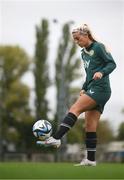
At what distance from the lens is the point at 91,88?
9.95 meters

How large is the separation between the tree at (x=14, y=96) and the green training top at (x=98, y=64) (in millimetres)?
51880

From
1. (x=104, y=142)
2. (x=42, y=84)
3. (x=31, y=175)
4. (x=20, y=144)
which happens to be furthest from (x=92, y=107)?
(x=104, y=142)

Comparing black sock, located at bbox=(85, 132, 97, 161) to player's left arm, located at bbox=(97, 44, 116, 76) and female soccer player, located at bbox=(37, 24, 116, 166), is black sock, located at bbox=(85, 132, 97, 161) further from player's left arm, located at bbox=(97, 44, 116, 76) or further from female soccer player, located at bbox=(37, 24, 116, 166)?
player's left arm, located at bbox=(97, 44, 116, 76)

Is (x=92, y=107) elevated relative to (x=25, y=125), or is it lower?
lower

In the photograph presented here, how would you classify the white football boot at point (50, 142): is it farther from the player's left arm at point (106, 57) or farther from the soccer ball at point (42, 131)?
the player's left arm at point (106, 57)

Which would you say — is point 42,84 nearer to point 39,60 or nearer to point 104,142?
point 39,60

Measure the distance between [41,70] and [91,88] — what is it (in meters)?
→ 52.9

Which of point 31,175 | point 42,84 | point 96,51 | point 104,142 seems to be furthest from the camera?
point 104,142

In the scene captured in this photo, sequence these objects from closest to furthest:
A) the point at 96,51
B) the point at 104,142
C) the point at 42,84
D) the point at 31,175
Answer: the point at 31,175 → the point at 96,51 → the point at 42,84 → the point at 104,142

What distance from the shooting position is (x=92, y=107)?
1000cm

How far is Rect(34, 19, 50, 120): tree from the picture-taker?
6150 centimetres

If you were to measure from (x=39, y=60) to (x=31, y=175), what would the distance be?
54.5 meters

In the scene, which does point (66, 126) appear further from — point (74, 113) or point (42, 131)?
point (42, 131)

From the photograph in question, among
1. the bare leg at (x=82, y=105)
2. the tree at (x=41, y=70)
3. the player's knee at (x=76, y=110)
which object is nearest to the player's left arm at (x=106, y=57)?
the bare leg at (x=82, y=105)
